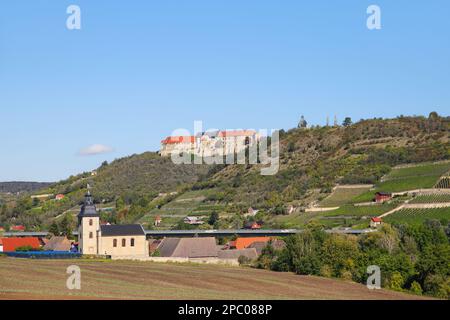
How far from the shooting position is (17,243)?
9544cm

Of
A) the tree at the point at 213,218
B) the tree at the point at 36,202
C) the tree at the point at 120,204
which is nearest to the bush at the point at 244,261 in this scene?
the tree at the point at 213,218

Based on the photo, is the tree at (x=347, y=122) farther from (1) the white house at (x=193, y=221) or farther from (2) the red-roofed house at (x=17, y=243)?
(2) the red-roofed house at (x=17, y=243)

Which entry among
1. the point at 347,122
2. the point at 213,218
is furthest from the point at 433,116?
the point at 213,218

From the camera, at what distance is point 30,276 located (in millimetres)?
47375

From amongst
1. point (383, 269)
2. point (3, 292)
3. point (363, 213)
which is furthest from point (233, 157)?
point (3, 292)

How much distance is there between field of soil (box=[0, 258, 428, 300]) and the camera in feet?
130

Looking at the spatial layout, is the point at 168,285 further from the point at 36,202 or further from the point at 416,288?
the point at 36,202

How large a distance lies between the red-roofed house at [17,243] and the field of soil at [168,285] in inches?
1329

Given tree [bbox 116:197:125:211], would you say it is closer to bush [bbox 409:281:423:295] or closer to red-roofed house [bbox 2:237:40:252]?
red-roofed house [bbox 2:237:40:252]

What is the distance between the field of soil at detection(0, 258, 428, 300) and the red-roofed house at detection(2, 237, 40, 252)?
3375 centimetres

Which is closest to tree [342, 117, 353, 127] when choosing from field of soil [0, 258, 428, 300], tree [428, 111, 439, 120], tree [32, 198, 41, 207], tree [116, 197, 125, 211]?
tree [428, 111, 439, 120]

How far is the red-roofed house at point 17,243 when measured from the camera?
92.8 metres

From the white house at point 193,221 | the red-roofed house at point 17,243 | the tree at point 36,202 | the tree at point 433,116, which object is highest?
the tree at point 433,116

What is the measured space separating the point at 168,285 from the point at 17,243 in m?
51.6
